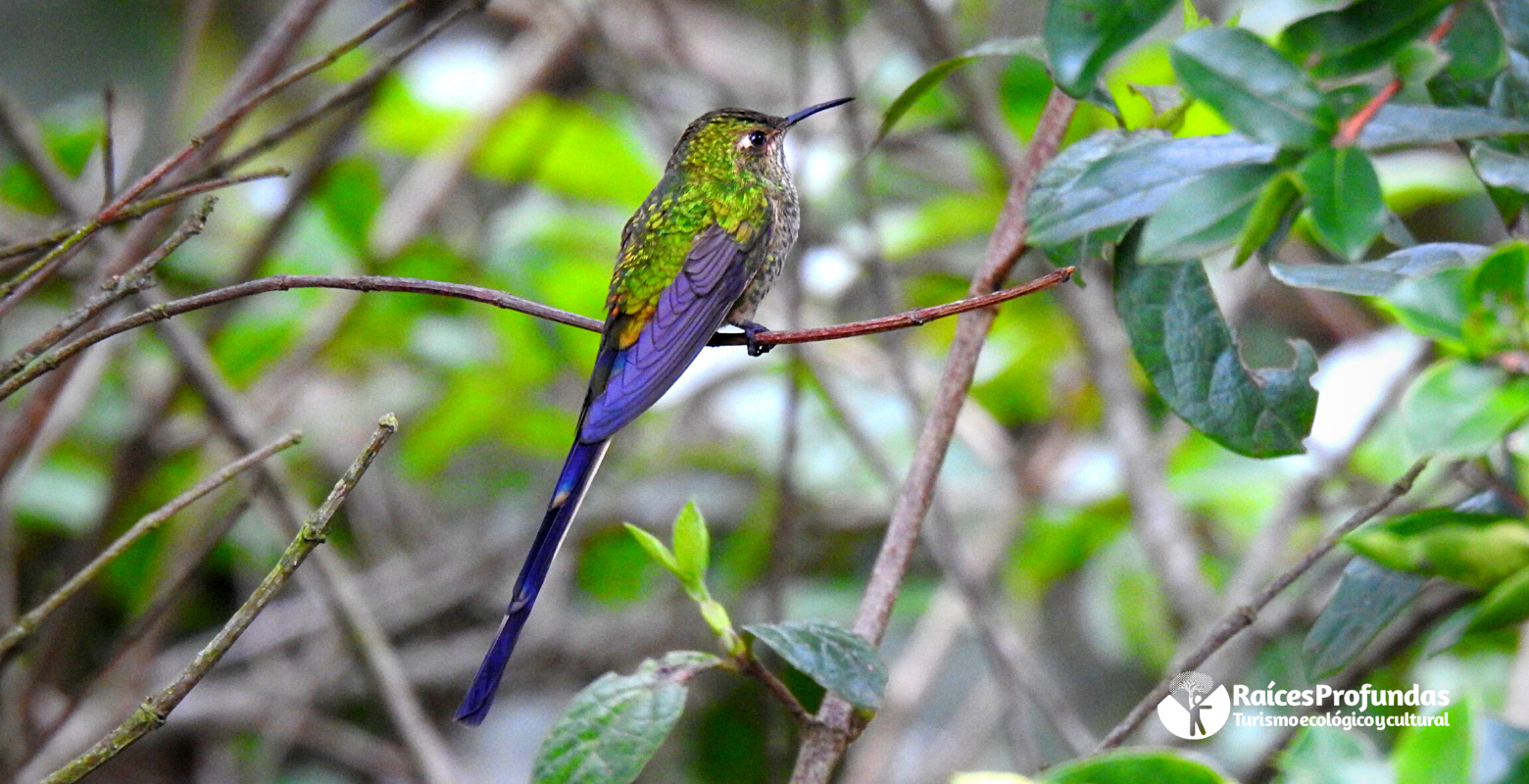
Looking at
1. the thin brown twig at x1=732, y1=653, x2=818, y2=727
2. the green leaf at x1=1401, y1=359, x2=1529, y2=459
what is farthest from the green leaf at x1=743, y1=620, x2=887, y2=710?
the green leaf at x1=1401, y1=359, x2=1529, y2=459

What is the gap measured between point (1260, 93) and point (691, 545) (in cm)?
70

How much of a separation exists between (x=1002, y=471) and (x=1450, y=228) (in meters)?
A: 2.07

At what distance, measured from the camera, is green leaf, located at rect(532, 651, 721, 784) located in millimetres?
1207

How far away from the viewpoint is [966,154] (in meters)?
3.76

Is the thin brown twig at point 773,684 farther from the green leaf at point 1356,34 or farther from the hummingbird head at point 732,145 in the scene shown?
the hummingbird head at point 732,145

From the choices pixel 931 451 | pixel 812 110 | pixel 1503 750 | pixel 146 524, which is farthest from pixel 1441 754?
pixel 812 110

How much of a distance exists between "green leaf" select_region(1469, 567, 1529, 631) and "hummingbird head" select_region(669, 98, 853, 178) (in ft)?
5.16

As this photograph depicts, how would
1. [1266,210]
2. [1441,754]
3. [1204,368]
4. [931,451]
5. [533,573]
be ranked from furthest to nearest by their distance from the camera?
[533,573] → [931,451] → [1204,368] → [1266,210] → [1441,754]

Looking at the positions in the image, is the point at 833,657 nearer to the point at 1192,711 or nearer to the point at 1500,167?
the point at 1192,711

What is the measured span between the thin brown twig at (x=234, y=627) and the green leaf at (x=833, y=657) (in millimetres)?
401

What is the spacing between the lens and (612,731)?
48.0 inches

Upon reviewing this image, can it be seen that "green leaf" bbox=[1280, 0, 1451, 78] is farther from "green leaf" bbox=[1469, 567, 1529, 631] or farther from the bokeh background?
the bokeh background

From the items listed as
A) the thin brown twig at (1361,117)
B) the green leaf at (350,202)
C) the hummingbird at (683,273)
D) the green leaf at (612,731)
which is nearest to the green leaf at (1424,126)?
the thin brown twig at (1361,117)

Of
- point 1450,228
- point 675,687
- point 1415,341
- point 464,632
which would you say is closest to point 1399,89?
point 675,687
